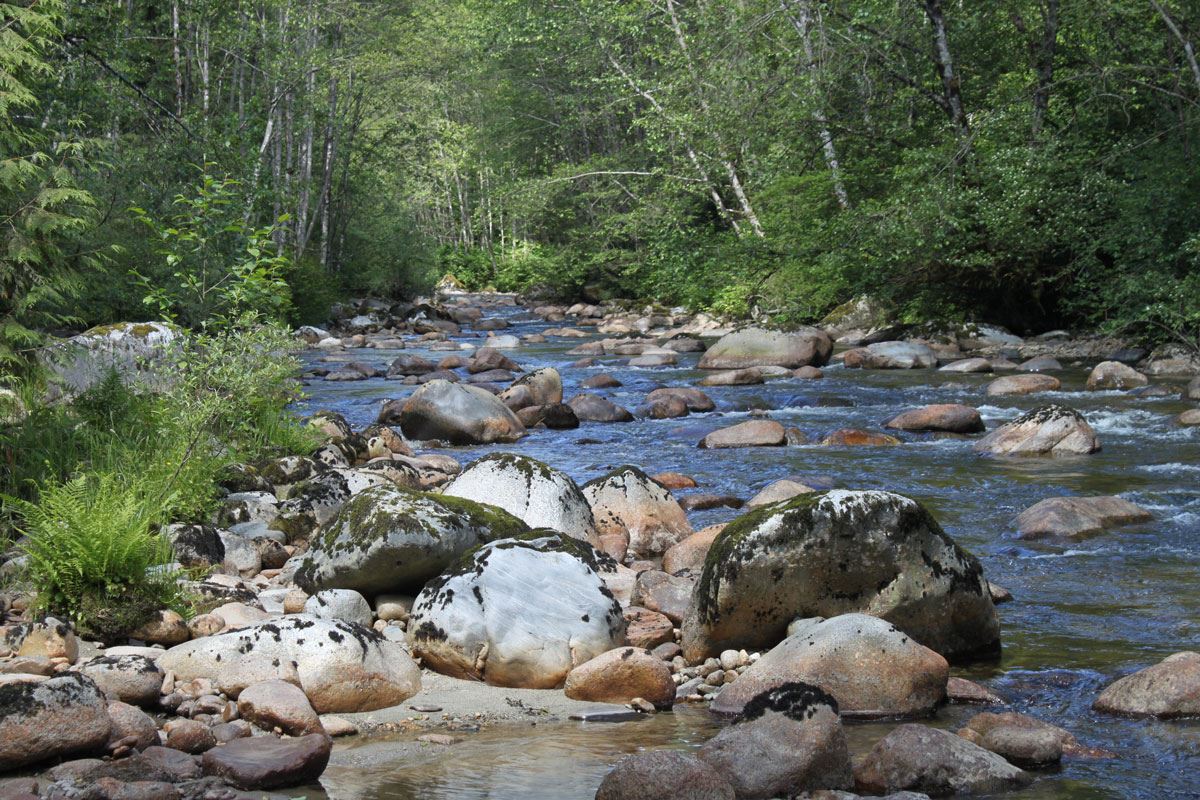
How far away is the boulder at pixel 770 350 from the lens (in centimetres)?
1820

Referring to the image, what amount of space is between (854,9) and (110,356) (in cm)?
1251

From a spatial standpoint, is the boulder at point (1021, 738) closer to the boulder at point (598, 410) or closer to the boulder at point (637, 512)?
the boulder at point (637, 512)

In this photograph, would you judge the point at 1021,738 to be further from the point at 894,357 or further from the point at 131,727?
the point at 894,357

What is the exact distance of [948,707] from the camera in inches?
190

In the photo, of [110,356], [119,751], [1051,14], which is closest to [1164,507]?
[119,751]

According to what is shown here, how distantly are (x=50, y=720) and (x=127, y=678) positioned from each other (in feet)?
2.01

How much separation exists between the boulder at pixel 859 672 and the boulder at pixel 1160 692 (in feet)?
2.25

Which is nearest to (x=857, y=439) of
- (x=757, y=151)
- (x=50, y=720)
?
(x=50, y=720)

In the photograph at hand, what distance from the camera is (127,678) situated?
4.32 meters

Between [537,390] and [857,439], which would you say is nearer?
[857,439]

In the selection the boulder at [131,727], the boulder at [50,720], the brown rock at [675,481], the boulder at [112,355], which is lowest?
the brown rock at [675,481]

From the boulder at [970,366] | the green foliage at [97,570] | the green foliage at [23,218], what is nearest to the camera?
the green foliage at [97,570]

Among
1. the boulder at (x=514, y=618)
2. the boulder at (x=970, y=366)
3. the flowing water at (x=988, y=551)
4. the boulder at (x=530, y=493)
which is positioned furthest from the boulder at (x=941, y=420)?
the boulder at (x=514, y=618)

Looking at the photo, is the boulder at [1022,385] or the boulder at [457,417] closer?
the boulder at [457,417]
